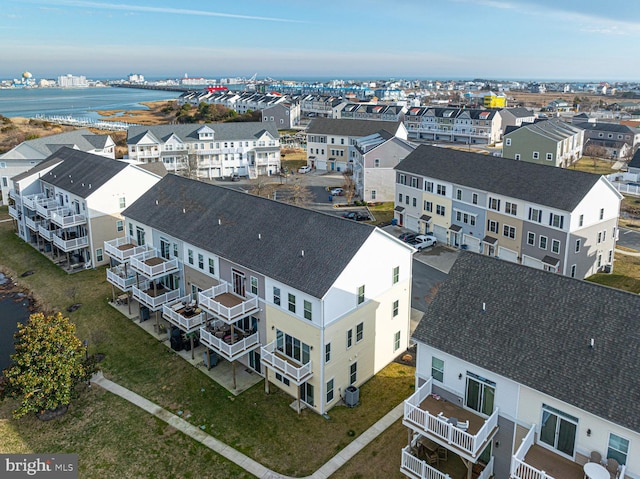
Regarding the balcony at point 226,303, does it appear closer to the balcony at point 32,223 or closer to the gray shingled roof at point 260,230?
the gray shingled roof at point 260,230

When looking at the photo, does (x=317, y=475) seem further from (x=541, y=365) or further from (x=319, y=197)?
(x=319, y=197)

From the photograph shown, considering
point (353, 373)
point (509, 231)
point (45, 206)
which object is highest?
point (45, 206)

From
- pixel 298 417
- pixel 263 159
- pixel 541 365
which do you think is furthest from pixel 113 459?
pixel 263 159

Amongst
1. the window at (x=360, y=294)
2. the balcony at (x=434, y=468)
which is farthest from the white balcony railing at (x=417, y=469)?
the window at (x=360, y=294)

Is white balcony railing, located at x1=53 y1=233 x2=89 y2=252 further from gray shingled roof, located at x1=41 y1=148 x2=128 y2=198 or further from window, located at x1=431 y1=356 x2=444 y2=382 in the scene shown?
window, located at x1=431 y1=356 x2=444 y2=382

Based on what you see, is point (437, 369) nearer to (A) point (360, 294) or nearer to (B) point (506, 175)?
(A) point (360, 294)

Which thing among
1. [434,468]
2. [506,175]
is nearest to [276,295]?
[434,468]
